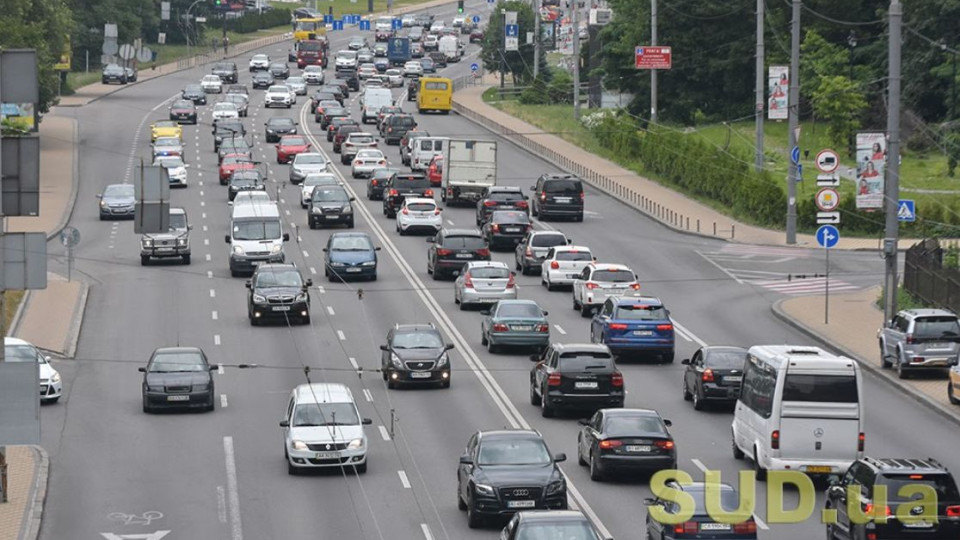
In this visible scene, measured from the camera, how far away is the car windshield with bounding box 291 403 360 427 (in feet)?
112

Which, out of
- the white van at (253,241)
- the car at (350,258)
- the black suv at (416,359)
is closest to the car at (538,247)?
the car at (350,258)

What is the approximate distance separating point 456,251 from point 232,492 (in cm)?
2575

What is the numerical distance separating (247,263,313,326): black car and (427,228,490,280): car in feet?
26.0

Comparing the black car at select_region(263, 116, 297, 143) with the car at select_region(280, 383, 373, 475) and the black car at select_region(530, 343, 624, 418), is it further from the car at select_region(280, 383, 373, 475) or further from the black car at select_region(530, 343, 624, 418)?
the car at select_region(280, 383, 373, 475)

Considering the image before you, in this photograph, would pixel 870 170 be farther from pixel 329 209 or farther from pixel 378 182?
pixel 378 182

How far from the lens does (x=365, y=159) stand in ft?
273

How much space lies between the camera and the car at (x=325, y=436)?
33906 millimetres

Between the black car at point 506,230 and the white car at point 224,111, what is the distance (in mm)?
41873

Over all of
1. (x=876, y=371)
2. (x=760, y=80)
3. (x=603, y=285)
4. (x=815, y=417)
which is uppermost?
(x=760, y=80)

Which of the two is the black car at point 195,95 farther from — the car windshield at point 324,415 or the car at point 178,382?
the car windshield at point 324,415

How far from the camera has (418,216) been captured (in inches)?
2650

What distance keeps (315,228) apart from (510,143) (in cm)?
3273

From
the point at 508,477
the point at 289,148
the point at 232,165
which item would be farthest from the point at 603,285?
the point at 289,148

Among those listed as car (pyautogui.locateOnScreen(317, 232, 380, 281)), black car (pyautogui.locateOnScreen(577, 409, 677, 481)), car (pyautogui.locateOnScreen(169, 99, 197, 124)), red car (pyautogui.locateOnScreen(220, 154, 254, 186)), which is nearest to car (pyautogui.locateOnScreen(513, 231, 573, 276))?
car (pyautogui.locateOnScreen(317, 232, 380, 281))
